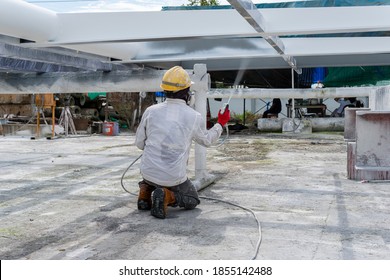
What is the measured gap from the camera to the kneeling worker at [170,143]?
4.33m

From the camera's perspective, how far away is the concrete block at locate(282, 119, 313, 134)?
1409 centimetres

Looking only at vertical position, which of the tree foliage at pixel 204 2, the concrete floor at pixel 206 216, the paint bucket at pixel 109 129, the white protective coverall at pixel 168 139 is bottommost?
the concrete floor at pixel 206 216

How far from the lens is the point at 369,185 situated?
5707 millimetres

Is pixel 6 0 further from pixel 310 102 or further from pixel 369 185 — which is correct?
pixel 310 102

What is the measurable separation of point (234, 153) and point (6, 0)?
5709 millimetres

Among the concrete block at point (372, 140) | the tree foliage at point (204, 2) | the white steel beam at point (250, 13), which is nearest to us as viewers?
the white steel beam at point (250, 13)

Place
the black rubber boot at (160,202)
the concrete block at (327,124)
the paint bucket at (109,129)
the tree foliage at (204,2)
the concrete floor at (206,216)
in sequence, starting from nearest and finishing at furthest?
the concrete floor at (206,216) → the black rubber boot at (160,202) → the paint bucket at (109,129) → the concrete block at (327,124) → the tree foliage at (204,2)

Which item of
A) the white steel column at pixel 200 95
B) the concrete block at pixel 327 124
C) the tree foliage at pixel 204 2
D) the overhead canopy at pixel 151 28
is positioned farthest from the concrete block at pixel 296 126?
the tree foliage at pixel 204 2

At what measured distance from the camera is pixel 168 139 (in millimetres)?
4324

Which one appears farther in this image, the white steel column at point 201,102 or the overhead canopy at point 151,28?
the white steel column at point 201,102

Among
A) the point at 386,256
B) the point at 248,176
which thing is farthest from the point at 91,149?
the point at 386,256

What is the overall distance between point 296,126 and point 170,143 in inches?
405

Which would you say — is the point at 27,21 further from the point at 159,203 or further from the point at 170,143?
the point at 159,203

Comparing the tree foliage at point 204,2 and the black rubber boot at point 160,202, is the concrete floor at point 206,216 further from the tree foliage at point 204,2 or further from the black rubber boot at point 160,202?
the tree foliage at point 204,2
